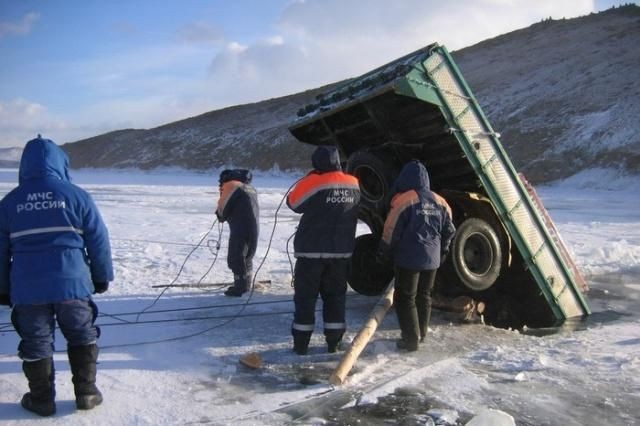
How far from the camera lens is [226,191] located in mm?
7047

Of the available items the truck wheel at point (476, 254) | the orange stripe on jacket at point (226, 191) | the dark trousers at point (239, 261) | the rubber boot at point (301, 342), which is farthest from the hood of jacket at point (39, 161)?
the truck wheel at point (476, 254)

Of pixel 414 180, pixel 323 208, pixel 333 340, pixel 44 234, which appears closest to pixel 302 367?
pixel 333 340

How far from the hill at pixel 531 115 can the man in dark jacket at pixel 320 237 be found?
23.6 meters

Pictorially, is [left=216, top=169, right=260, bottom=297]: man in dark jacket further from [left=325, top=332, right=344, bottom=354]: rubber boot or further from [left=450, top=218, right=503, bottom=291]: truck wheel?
[left=450, top=218, right=503, bottom=291]: truck wheel

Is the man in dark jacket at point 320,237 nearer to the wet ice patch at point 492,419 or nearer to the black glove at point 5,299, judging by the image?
the wet ice patch at point 492,419

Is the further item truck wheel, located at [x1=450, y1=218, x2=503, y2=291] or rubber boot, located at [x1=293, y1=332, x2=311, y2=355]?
truck wheel, located at [x1=450, y1=218, x2=503, y2=291]

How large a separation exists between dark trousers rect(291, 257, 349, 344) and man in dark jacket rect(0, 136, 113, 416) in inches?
67.2

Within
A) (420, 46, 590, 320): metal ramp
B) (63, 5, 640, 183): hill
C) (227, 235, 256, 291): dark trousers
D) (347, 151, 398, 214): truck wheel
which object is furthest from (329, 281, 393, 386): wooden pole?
(63, 5, 640, 183): hill

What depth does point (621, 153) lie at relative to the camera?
26625 mm

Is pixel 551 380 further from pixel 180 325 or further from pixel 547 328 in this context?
pixel 180 325

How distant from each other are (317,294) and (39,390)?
224 cm

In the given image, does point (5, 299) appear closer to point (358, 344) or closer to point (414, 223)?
point (358, 344)

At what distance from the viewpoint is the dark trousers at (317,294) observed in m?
5.02

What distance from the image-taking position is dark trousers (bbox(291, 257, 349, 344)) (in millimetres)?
5020
